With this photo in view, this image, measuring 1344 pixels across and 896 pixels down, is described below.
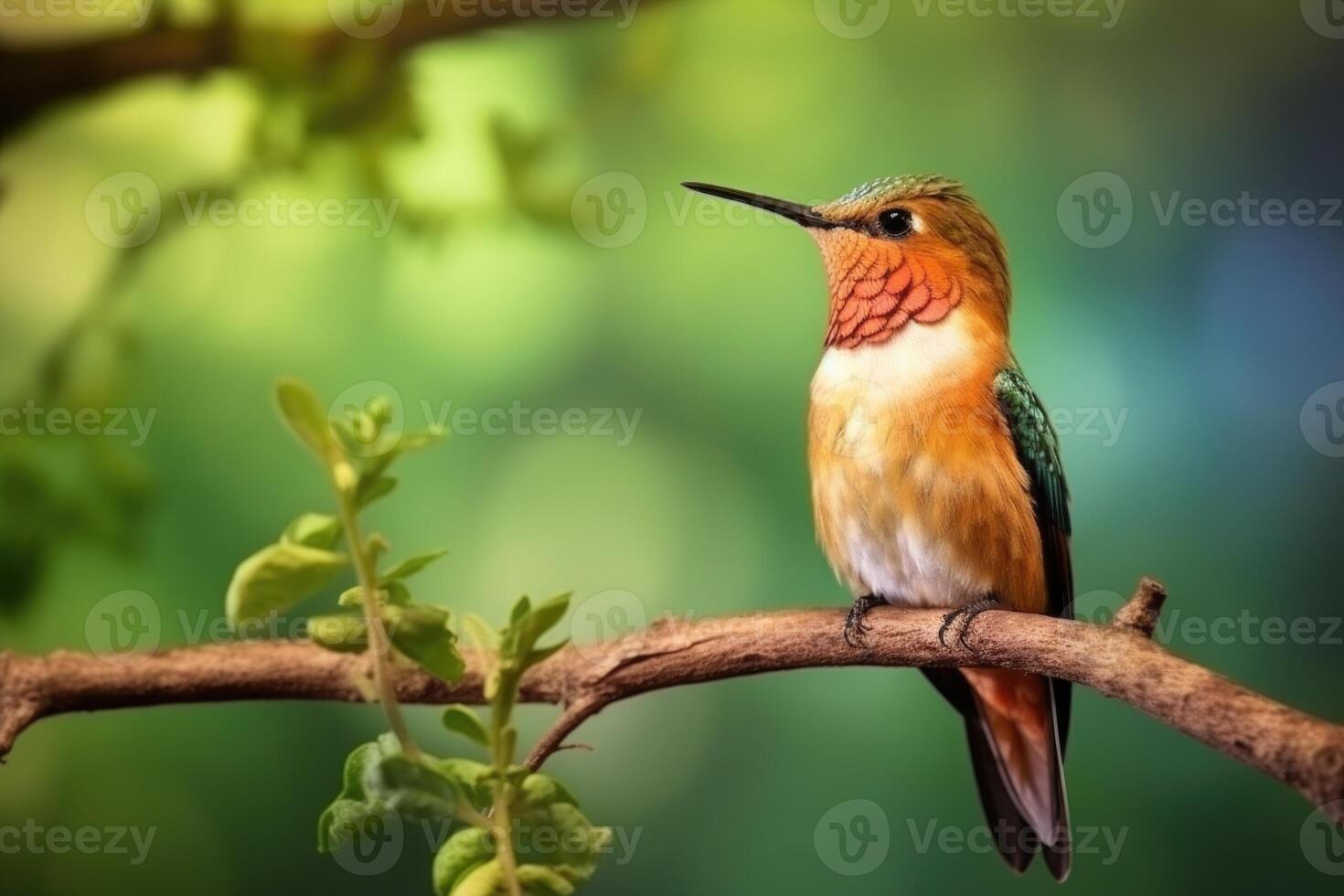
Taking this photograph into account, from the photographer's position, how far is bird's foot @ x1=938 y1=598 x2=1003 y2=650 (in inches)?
Result: 54.7

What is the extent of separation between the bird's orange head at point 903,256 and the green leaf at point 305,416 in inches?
32.0

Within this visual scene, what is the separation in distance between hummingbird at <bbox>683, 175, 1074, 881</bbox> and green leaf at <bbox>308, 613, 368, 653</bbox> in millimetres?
661

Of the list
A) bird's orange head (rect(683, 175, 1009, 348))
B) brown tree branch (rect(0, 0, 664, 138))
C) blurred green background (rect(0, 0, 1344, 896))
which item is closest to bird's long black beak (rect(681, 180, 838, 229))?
bird's orange head (rect(683, 175, 1009, 348))

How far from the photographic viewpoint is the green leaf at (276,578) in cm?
97

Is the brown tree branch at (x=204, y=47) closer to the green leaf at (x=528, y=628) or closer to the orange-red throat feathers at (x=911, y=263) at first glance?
the orange-red throat feathers at (x=911, y=263)

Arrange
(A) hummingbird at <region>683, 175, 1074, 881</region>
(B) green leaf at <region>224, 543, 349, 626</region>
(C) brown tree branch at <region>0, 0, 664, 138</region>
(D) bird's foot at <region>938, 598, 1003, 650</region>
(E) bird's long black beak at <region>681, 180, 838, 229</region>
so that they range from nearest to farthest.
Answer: (B) green leaf at <region>224, 543, 349, 626</region>, (D) bird's foot at <region>938, 598, 1003, 650</region>, (A) hummingbird at <region>683, 175, 1074, 881</region>, (E) bird's long black beak at <region>681, 180, 838, 229</region>, (C) brown tree branch at <region>0, 0, 664, 138</region>

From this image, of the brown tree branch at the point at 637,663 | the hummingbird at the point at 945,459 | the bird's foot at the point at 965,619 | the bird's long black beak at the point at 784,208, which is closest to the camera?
the brown tree branch at the point at 637,663

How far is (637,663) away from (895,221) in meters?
0.72

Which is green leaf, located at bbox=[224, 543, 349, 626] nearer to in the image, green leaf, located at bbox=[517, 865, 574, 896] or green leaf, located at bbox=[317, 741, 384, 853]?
green leaf, located at bbox=[317, 741, 384, 853]

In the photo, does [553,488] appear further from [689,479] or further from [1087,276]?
[1087,276]

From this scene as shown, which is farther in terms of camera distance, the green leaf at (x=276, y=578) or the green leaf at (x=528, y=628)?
the green leaf at (x=528, y=628)

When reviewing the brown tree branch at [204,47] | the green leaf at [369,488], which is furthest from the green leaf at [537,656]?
the brown tree branch at [204,47]

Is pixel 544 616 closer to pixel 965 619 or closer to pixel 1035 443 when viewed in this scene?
pixel 965 619

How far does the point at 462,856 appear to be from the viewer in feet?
3.54
